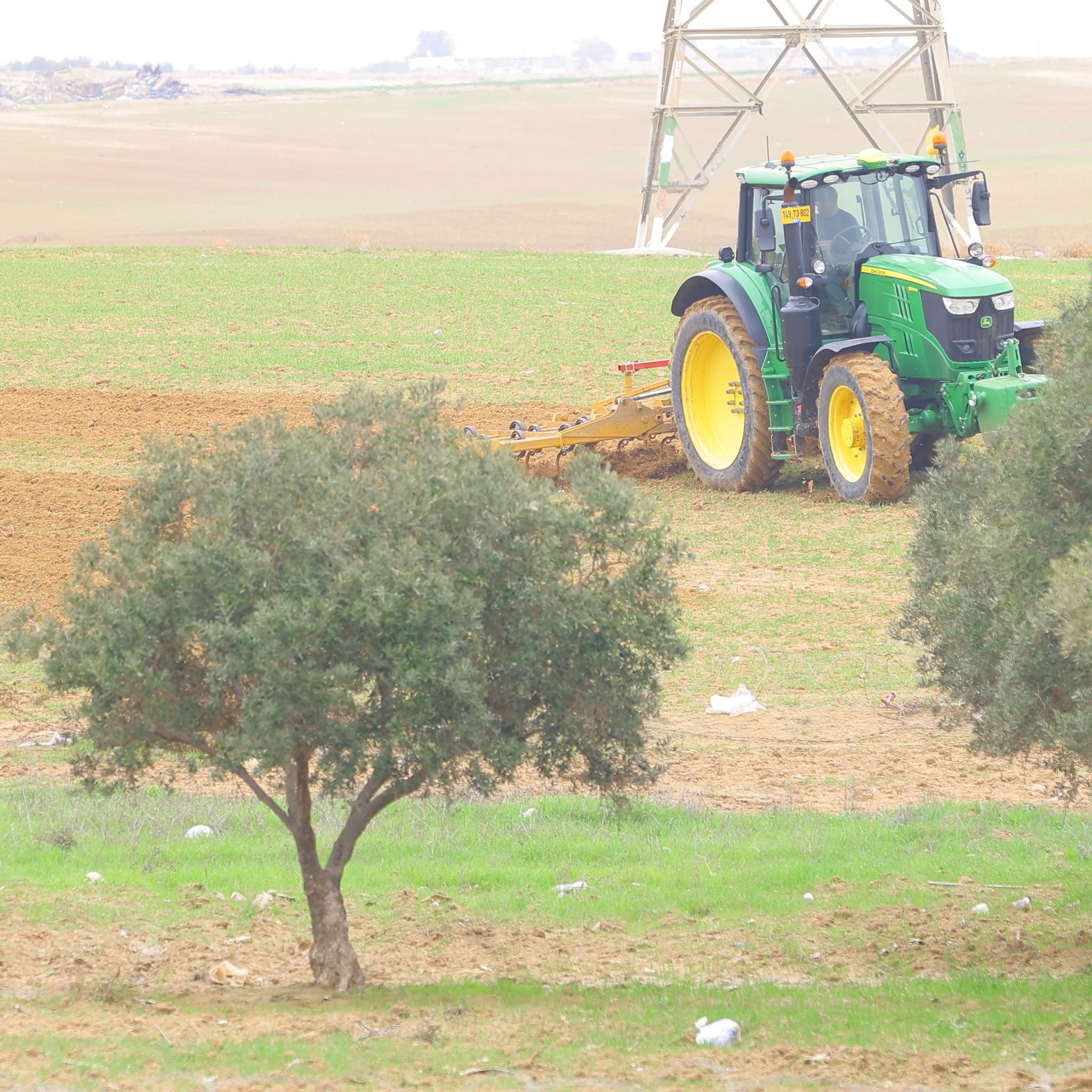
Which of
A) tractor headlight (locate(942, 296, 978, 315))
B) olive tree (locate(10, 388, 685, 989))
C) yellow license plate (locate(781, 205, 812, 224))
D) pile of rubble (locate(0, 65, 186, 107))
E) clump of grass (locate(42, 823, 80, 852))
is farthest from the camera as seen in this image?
pile of rubble (locate(0, 65, 186, 107))

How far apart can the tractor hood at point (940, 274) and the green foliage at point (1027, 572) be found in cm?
711

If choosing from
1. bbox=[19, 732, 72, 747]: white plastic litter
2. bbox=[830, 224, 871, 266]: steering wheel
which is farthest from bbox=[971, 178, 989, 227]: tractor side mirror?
bbox=[19, 732, 72, 747]: white plastic litter

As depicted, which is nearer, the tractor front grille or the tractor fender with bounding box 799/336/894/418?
the tractor front grille

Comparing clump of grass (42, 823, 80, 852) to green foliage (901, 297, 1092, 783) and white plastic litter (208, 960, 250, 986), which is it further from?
green foliage (901, 297, 1092, 783)

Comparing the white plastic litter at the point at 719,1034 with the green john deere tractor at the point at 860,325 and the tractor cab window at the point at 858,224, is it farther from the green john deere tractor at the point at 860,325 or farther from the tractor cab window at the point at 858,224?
the tractor cab window at the point at 858,224

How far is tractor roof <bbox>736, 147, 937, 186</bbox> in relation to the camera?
1470cm

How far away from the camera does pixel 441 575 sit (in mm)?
6066

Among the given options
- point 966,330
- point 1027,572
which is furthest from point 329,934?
point 966,330

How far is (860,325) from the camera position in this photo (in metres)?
15.0

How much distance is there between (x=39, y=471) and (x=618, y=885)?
1068 centimetres

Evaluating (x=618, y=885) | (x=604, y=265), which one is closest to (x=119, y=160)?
(x=604, y=265)

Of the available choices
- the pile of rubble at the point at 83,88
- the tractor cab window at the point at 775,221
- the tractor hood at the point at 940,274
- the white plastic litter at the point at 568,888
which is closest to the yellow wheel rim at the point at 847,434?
the tractor hood at the point at 940,274

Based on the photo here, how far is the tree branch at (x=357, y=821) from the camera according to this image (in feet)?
22.2

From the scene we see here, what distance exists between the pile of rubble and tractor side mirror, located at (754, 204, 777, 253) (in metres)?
102
